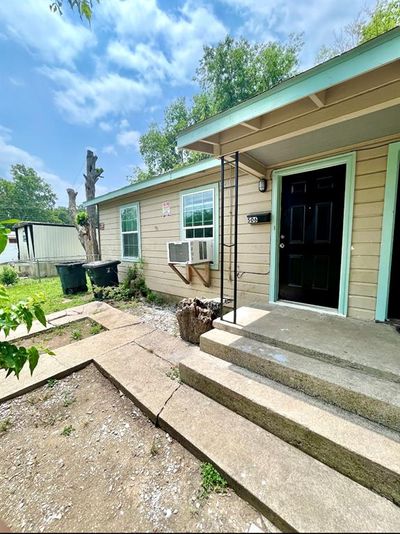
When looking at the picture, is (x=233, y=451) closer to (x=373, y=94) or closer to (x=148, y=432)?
(x=148, y=432)

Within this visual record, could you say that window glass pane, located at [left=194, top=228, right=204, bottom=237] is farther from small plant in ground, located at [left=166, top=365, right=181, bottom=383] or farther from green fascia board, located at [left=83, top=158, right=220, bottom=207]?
small plant in ground, located at [left=166, top=365, right=181, bottom=383]

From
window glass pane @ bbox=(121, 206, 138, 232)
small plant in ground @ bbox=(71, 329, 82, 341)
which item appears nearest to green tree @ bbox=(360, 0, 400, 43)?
window glass pane @ bbox=(121, 206, 138, 232)

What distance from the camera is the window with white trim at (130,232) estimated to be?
5.99m

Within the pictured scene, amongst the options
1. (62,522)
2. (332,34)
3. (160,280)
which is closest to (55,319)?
(160,280)

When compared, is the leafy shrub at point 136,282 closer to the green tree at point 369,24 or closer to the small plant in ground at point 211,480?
the small plant in ground at point 211,480

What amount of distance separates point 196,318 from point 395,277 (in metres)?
2.35

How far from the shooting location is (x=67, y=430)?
185cm

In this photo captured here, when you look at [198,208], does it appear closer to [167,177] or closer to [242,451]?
[167,177]

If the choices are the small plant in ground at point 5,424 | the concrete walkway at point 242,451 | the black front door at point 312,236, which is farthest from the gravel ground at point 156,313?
the small plant in ground at point 5,424

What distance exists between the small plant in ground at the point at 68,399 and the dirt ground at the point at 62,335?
116cm

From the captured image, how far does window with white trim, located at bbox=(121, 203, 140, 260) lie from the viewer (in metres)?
5.99

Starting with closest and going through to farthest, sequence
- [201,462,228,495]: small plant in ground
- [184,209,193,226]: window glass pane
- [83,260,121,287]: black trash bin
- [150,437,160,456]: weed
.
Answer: [201,462,228,495]: small plant in ground, [150,437,160,456]: weed, [184,209,193,226]: window glass pane, [83,260,121,287]: black trash bin

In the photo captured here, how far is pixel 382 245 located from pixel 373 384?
1.63m

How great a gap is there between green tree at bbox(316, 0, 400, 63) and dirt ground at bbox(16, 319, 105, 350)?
13675mm
